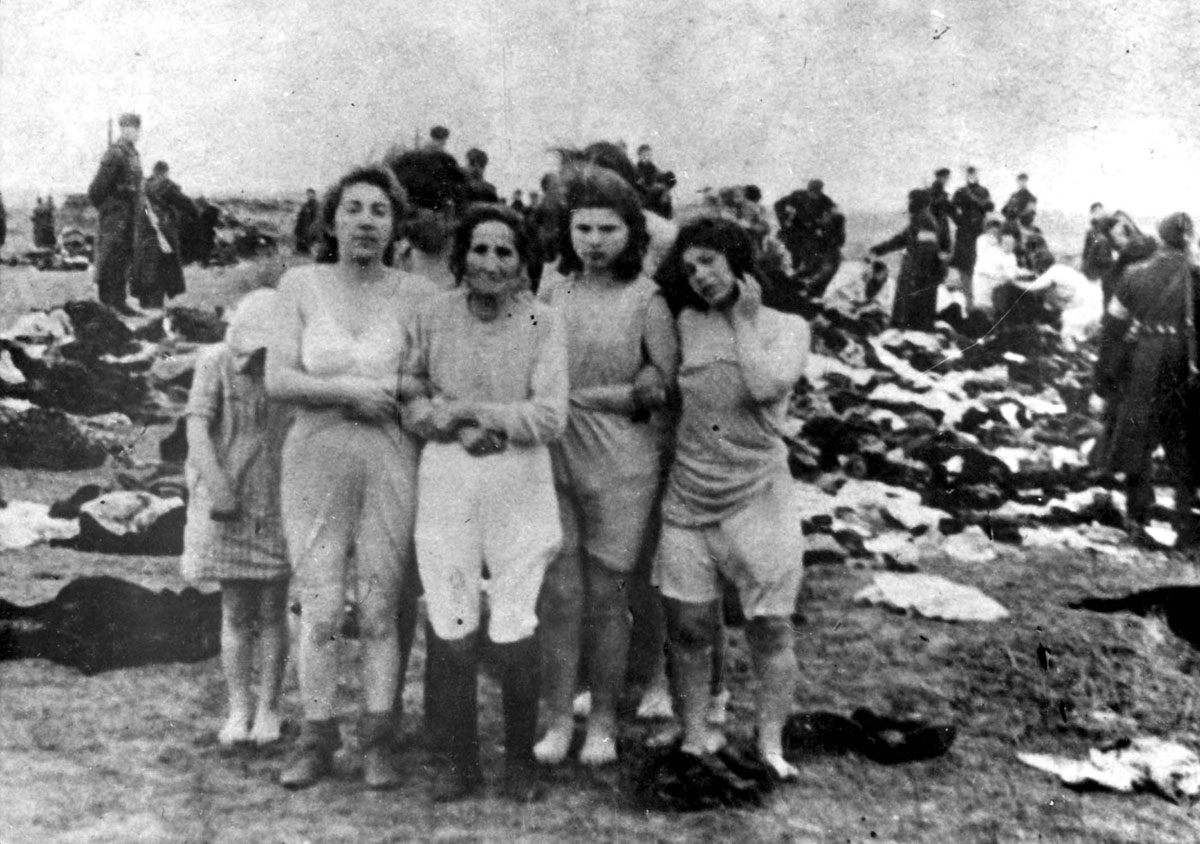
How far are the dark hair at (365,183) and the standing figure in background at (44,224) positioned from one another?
229 cm

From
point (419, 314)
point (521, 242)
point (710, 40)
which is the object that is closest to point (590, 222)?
point (521, 242)

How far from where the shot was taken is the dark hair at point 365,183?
3322 millimetres

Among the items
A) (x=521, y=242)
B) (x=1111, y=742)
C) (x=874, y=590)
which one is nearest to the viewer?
(x=521, y=242)

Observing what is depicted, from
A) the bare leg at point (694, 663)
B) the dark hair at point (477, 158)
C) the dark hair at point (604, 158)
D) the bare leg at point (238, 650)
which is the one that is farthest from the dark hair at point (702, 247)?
the bare leg at point (238, 650)

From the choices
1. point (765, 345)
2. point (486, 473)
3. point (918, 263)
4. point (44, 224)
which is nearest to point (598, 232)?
point (765, 345)

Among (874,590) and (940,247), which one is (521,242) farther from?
(940,247)

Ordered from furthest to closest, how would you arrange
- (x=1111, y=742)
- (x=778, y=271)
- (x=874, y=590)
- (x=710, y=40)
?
1. (x=778, y=271)
2. (x=874, y=590)
3. (x=710, y=40)
4. (x=1111, y=742)

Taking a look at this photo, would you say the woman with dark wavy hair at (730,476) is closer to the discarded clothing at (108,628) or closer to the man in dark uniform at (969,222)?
the discarded clothing at (108,628)

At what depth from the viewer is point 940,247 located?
614cm

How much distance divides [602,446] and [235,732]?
149cm

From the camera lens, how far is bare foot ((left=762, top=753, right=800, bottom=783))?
3.47 metres

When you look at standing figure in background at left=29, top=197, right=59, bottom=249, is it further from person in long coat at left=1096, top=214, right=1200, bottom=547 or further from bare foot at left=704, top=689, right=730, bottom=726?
person in long coat at left=1096, top=214, right=1200, bottom=547

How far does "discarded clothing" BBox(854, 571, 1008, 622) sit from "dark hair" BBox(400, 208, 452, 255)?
94.3 inches

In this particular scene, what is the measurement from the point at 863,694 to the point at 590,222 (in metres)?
2.05
